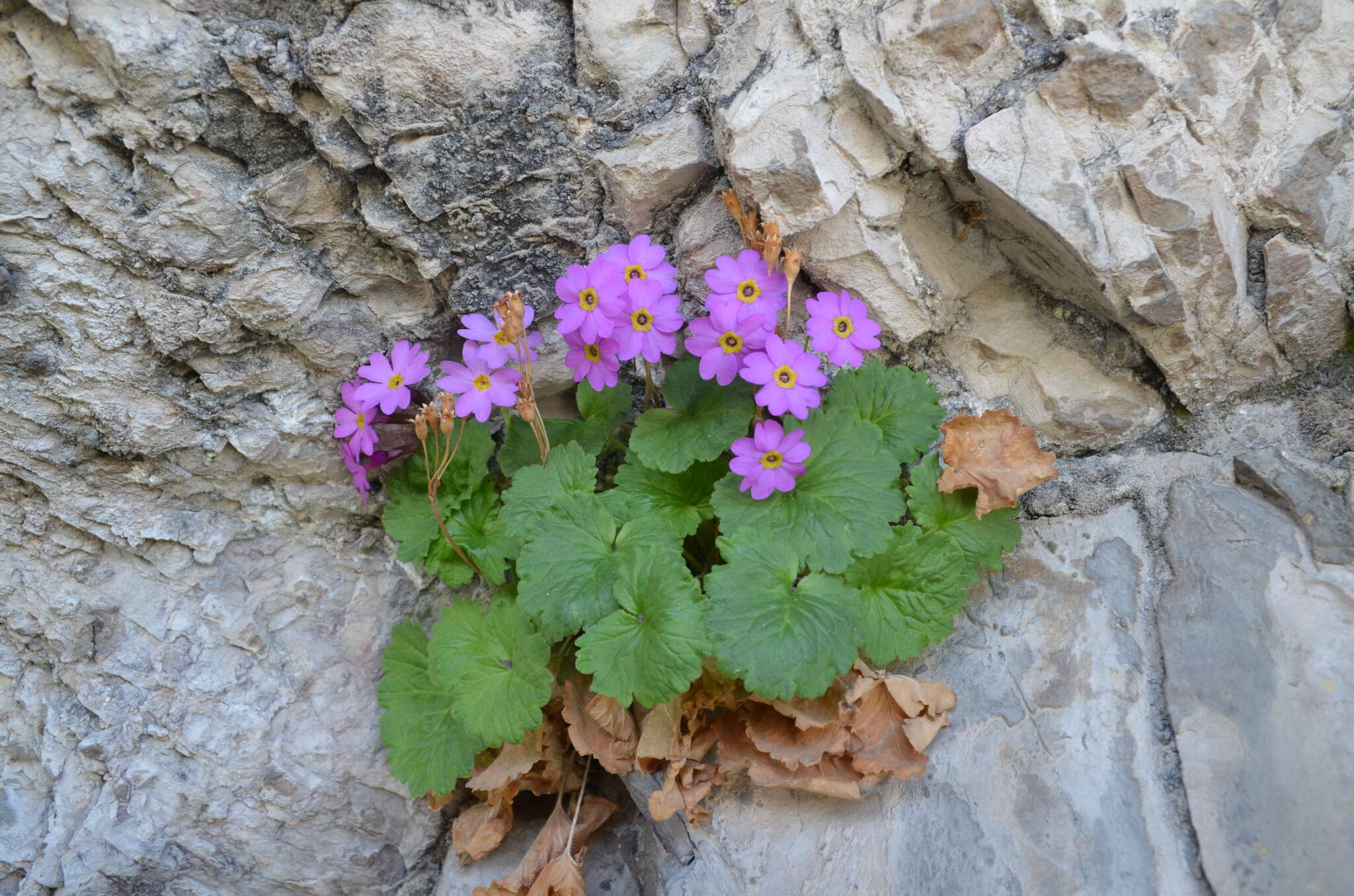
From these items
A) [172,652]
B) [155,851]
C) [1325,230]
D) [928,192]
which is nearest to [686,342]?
[928,192]

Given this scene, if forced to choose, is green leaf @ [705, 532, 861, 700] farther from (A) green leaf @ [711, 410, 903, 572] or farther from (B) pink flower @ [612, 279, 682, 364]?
(B) pink flower @ [612, 279, 682, 364]

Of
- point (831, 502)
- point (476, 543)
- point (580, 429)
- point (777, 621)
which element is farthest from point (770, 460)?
point (476, 543)

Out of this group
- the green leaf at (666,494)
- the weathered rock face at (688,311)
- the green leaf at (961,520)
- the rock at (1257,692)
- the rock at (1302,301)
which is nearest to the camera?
the rock at (1257,692)

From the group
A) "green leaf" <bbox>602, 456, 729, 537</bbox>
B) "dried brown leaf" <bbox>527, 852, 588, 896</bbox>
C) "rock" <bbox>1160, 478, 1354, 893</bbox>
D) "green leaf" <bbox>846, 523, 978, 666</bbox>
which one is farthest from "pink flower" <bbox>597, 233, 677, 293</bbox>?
"dried brown leaf" <bbox>527, 852, 588, 896</bbox>

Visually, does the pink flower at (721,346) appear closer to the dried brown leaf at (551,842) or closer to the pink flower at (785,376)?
the pink flower at (785,376)

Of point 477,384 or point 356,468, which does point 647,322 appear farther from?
point 356,468

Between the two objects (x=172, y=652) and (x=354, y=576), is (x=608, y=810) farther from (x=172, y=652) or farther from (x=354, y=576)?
(x=172, y=652)

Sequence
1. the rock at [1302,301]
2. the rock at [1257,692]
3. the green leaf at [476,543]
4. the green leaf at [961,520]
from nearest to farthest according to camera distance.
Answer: the rock at [1257,692], the rock at [1302,301], the green leaf at [961,520], the green leaf at [476,543]

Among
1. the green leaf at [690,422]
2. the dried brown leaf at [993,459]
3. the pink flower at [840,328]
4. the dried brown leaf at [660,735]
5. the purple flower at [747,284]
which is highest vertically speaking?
the purple flower at [747,284]

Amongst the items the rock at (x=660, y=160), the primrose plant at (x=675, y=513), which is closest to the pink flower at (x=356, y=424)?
the primrose plant at (x=675, y=513)
